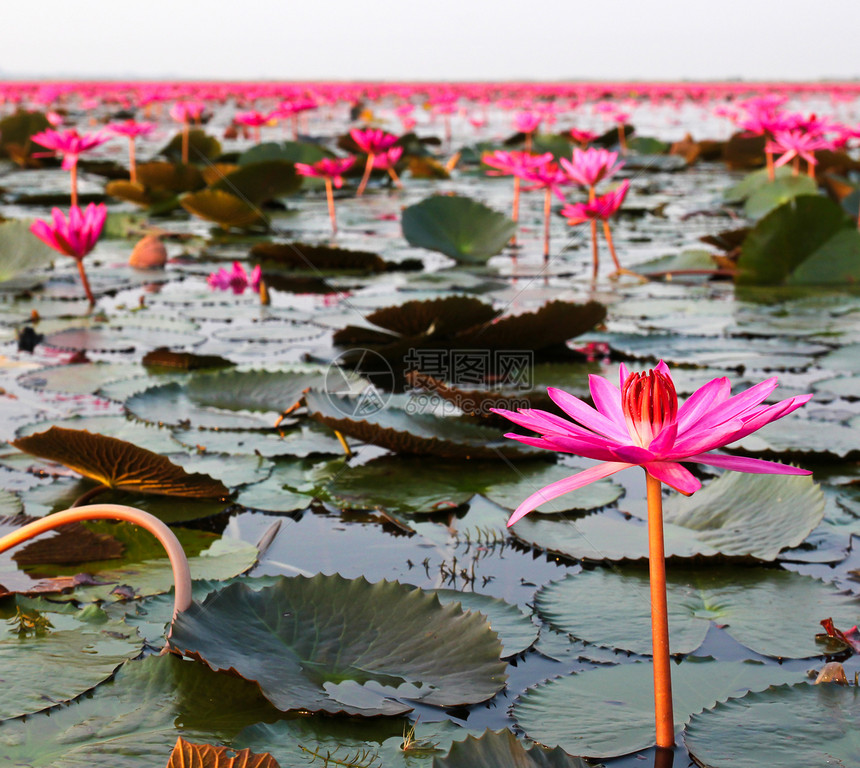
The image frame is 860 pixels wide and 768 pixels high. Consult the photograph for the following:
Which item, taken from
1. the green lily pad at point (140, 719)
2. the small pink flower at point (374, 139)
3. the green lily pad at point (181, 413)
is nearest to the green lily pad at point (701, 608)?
the green lily pad at point (140, 719)

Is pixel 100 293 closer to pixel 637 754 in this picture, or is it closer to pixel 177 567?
pixel 177 567

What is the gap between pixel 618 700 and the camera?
928 millimetres

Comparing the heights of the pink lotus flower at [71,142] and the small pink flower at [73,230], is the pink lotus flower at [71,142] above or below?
above

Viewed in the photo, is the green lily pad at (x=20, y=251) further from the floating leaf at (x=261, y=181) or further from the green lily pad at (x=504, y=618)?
the green lily pad at (x=504, y=618)

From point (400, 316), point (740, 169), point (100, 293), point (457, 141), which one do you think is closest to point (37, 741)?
point (400, 316)

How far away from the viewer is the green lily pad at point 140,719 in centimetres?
81

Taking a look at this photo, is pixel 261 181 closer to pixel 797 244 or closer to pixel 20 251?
pixel 20 251

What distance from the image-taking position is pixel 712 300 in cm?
305

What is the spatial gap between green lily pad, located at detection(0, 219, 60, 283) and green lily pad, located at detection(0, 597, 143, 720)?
7.64 ft

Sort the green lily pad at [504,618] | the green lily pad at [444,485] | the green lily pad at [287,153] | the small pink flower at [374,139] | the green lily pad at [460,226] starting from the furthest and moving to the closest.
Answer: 1. the green lily pad at [287,153]
2. the small pink flower at [374,139]
3. the green lily pad at [460,226]
4. the green lily pad at [444,485]
5. the green lily pad at [504,618]

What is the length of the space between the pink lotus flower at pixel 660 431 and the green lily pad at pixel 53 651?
22.2 inches

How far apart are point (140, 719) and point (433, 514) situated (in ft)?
2.27

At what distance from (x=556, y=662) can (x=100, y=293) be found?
260 cm

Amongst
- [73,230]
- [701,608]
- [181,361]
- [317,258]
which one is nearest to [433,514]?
[701,608]
